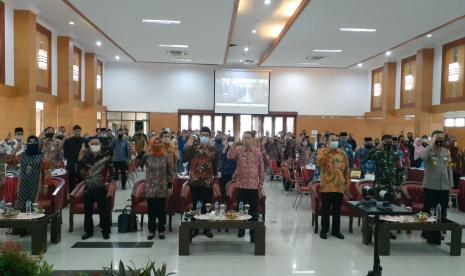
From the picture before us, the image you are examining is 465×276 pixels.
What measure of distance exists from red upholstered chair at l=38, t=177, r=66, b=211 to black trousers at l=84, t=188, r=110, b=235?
59 centimetres

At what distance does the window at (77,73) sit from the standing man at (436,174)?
14.2m

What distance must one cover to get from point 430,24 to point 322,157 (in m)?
6.82

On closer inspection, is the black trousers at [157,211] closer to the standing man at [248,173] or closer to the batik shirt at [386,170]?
the standing man at [248,173]

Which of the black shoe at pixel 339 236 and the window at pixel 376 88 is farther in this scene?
the window at pixel 376 88

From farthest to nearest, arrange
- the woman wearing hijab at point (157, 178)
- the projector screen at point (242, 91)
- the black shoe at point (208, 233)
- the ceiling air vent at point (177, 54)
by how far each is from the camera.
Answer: the projector screen at point (242, 91)
the ceiling air vent at point (177, 54)
the black shoe at point (208, 233)
the woman wearing hijab at point (157, 178)

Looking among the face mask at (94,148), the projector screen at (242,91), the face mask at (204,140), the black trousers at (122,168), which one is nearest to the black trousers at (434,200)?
the face mask at (204,140)

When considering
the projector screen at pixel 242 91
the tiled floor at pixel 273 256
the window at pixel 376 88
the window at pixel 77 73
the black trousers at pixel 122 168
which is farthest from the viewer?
the projector screen at pixel 242 91

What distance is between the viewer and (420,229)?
566 cm

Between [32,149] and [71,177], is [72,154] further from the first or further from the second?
[32,149]

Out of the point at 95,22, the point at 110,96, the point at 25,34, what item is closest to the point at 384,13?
the point at 95,22

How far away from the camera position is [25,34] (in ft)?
36.8

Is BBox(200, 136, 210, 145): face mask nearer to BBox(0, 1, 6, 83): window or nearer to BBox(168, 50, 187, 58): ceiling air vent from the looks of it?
BBox(0, 1, 6, 83): window

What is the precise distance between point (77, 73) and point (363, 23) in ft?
38.1

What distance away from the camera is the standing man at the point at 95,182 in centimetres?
620
